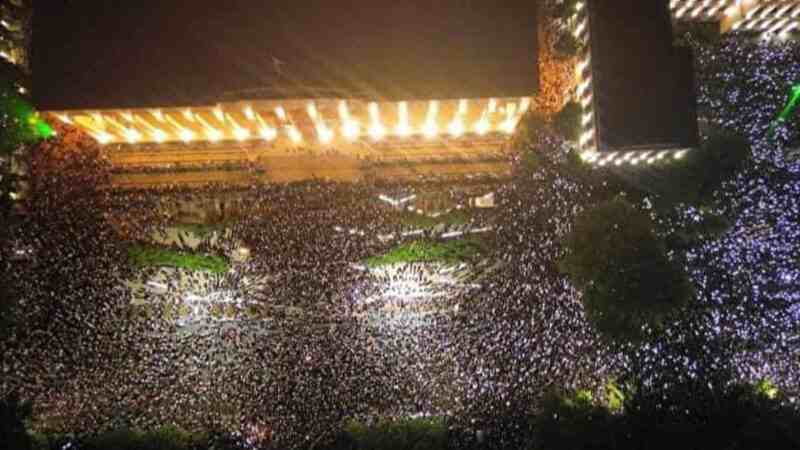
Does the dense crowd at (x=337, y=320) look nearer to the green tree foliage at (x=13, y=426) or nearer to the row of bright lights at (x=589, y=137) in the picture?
the row of bright lights at (x=589, y=137)

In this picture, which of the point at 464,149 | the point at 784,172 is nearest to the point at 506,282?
the point at 464,149

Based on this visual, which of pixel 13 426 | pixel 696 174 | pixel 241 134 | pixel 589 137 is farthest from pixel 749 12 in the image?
pixel 13 426

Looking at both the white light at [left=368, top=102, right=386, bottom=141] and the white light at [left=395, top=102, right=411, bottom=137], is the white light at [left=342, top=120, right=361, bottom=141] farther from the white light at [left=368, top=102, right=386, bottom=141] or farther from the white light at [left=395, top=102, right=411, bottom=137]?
the white light at [left=395, top=102, right=411, bottom=137]

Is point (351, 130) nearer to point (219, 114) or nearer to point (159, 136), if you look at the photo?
point (219, 114)

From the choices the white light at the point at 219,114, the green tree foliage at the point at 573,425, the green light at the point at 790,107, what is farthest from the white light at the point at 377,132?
the green light at the point at 790,107

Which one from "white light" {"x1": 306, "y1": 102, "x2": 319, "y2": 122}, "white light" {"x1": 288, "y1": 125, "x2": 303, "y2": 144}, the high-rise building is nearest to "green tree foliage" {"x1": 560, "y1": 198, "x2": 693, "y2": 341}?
"white light" {"x1": 306, "y1": 102, "x2": 319, "y2": 122}
